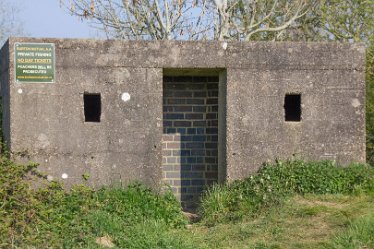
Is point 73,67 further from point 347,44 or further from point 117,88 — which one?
point 347,44

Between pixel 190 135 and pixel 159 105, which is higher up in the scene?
pixel 159 105

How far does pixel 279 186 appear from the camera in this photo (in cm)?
716

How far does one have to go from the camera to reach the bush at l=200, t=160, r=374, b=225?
7.00 metres

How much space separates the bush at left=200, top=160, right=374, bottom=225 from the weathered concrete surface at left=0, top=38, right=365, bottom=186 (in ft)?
0.72

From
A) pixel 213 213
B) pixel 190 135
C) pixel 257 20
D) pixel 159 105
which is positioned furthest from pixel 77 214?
pixel 257 20

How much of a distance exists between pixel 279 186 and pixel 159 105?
73.4 inches


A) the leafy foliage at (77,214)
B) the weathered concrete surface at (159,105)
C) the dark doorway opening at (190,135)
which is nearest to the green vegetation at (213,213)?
the leafy foliage at (77,214)

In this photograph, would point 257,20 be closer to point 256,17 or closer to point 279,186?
point 256,17

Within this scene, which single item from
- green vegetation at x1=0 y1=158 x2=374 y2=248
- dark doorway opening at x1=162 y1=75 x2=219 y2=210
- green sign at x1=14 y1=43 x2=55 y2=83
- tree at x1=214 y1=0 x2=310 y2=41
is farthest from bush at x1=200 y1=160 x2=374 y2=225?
tree at x1=214 y1=0 x2=310 y2=41

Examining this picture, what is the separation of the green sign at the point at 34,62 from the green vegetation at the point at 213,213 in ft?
3.62

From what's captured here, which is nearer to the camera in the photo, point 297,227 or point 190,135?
point 297,227

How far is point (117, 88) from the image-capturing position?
7.41 metres

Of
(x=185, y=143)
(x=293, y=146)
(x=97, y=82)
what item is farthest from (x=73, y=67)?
(x=293, y=146)

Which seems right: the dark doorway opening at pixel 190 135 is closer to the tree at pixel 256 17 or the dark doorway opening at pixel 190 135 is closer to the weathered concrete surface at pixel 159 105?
the weathered concrete surface at pixel 159 105
